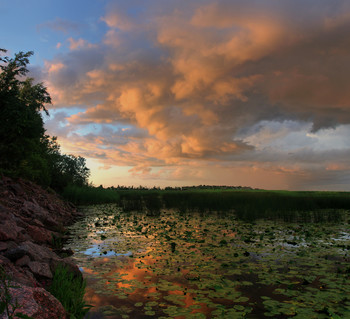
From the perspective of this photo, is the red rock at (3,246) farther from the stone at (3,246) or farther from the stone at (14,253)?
the stone at (14,253)

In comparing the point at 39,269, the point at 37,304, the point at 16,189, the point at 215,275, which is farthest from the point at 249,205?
the point at 37,304

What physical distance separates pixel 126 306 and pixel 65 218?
16.2 meters

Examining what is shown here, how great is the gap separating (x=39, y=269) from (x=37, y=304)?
9.59 feet

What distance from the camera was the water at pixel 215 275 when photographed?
5773 millimetres

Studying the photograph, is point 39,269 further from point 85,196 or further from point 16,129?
point 85,196

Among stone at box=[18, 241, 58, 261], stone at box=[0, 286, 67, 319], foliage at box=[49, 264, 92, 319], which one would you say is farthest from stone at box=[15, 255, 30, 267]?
stone at box=[0, 286, 67, 319]

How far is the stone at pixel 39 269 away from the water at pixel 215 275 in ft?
3.59

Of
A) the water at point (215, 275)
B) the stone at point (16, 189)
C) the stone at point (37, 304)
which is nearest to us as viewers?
the stone at point (37, 304)

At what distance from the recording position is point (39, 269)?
6.67 meters

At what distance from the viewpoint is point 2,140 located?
2217 cm

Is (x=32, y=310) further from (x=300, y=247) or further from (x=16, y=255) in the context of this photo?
(x=300, y=247)

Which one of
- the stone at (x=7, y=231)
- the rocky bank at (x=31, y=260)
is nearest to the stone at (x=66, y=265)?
the rocky bank at (x=31, y=260)

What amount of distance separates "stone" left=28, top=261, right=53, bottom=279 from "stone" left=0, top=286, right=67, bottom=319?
243 centimetres

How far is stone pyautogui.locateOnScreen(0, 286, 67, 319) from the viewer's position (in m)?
3.90
